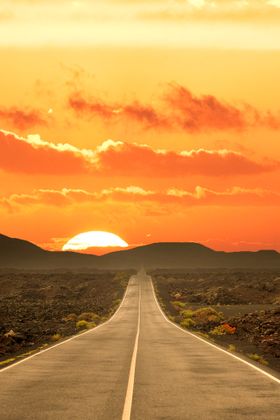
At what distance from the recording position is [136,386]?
1980cm

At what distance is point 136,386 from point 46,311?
75048mm

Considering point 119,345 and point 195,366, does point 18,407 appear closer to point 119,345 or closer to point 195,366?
point 195,366

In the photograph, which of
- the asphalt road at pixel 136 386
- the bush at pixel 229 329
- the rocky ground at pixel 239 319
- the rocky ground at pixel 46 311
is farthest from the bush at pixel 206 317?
the asphalt road at pixel 136 386

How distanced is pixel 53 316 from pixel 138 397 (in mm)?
67818

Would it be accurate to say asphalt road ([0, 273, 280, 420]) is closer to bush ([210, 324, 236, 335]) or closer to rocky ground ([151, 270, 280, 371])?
rocky ground ([151, 270, 280, 371])

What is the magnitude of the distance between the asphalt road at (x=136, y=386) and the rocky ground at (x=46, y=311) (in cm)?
425

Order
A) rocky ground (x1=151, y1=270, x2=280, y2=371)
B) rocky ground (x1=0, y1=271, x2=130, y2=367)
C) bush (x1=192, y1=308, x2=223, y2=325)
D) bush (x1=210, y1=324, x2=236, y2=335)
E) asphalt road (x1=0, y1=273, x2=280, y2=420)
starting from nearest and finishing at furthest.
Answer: asphalt road (x1=0, y1=273, x2=280, y2=420) → rocky ground (x1=151, y1=270, x2=280, y2=371) → rocky ground (x1=0, y1=271, x2=130, y2=367) → bush (x1=210, y1=324, x2=236, y2=335) → bush (x1=192, y1=308, x2=223, y2=325)

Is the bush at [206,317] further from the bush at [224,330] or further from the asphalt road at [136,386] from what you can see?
the asphalt road at [136,386]

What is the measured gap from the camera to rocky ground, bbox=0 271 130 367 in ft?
159

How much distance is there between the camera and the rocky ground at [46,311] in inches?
1905

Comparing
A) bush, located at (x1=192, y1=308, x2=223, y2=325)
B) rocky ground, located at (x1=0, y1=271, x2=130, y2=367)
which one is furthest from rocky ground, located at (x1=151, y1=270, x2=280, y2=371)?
rocky ground, located at (x1=0, y1=271, x2=130, y2=367)

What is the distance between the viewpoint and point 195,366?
26.1m

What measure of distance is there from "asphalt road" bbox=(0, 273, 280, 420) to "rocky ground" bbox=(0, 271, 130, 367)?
14.0 ft

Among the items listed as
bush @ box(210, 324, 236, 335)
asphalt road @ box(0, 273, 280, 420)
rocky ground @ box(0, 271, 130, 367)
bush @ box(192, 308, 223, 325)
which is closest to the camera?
asphalt road @ box(0, 273, 280, 420)
